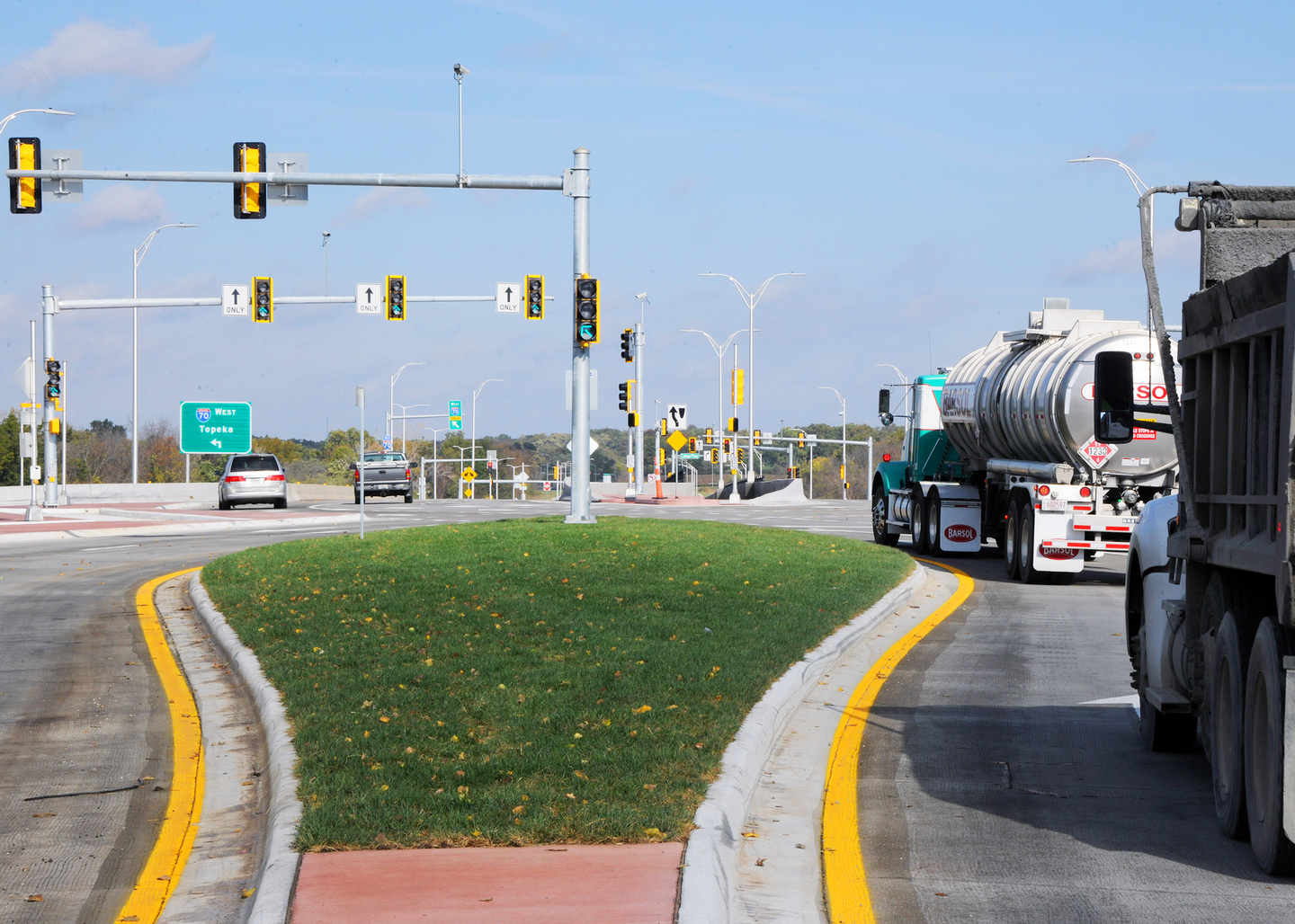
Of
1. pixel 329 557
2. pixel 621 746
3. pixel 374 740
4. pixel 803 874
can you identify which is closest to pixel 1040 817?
pixel 803 874

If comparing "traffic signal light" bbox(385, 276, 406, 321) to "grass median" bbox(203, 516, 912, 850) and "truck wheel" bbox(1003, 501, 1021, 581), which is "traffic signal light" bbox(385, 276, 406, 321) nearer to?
"grass median" bbox(203, 516, 912, 850)

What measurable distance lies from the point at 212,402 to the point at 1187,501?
5330 cm

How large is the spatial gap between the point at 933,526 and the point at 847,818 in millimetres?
17855

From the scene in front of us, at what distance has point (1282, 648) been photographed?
220 inches

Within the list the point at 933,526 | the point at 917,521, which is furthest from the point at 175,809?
the point at 917,521

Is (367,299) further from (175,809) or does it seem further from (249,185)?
(175,809)

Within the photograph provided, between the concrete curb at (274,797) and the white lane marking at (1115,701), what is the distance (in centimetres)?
566

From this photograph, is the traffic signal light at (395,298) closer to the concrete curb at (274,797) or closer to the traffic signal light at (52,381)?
the traffic signal light at (52,381)

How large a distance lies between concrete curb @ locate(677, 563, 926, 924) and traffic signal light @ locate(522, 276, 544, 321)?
2737 centimetres

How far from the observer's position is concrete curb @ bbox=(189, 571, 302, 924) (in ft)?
17.2

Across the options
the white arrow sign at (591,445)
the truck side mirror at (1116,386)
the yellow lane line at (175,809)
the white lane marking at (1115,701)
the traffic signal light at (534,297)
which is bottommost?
the white lane marking at (1115,701)

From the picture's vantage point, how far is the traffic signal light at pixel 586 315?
84.5ft

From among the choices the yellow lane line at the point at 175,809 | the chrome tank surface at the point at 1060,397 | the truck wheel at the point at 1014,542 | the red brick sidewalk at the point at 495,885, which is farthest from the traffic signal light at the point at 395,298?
the red brick sidewalk at the point at 495,885

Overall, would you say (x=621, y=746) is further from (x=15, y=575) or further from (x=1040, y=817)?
(x=15, y=575)
